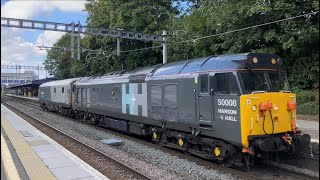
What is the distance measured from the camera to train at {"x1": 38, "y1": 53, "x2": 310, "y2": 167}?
9.10m

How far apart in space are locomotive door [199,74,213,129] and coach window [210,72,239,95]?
28cm

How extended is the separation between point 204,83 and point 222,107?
112cm

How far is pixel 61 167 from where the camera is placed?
9805 mm

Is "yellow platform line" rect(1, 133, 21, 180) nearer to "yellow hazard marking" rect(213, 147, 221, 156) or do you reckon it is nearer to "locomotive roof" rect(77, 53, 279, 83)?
"yellow hazard marking" rect(213, 147, 221, 156)

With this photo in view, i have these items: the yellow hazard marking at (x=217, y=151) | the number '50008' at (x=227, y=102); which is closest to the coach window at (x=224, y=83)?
the number '50008' at (x=227, y=102)

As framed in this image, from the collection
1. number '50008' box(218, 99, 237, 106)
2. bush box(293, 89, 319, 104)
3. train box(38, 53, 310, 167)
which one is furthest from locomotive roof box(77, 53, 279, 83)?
bush box(293, 89, 319, 104)

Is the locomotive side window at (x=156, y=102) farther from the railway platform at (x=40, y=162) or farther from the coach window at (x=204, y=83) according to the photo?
the railway platform at (x=40, y=162)

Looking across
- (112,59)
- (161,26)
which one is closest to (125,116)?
(161,26)

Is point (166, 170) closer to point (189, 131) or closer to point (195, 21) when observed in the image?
point (189, 131)

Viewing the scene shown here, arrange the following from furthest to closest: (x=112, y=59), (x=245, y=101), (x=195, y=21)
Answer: (x=112, y=59), (x=195, y=21), (x=245, y=101)

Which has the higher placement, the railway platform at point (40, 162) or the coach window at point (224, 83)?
the coach window at point (224, 83)

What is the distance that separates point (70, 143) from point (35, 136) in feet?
6.25

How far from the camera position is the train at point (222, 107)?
358 inches

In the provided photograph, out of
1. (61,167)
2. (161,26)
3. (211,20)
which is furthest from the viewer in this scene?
(161,26)
